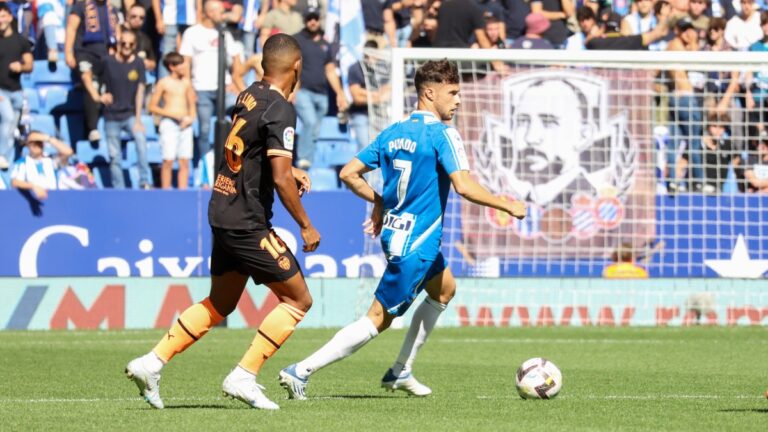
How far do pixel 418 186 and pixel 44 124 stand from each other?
12.2m

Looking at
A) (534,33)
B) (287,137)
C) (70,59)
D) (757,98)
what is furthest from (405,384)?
(534,33)

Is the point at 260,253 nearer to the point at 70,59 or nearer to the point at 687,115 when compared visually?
the point at 687,115

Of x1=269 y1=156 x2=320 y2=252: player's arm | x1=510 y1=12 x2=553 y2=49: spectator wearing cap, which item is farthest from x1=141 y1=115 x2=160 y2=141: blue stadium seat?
x1=269 y1=156 x2=320 y2=252: player's arm

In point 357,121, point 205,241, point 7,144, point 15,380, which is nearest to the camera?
point 15,380

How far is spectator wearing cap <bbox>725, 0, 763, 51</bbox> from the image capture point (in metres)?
21.2

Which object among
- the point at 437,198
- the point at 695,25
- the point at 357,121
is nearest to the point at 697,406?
the point at 437,198

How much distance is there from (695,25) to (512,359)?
33.1ft

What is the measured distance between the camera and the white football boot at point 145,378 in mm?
7977

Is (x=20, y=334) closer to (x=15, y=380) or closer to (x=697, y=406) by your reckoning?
(x=15, y=380)

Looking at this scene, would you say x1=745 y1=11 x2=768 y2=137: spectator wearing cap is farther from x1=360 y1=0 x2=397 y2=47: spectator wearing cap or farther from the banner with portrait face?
x1=360 y1=0 x2=397 y2=47: spectator wearing cap

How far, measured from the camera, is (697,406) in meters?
8.68

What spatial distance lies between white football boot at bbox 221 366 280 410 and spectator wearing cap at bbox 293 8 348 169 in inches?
468

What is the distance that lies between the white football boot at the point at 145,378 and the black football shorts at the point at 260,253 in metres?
0.81

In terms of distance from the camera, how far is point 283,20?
20.5 m
